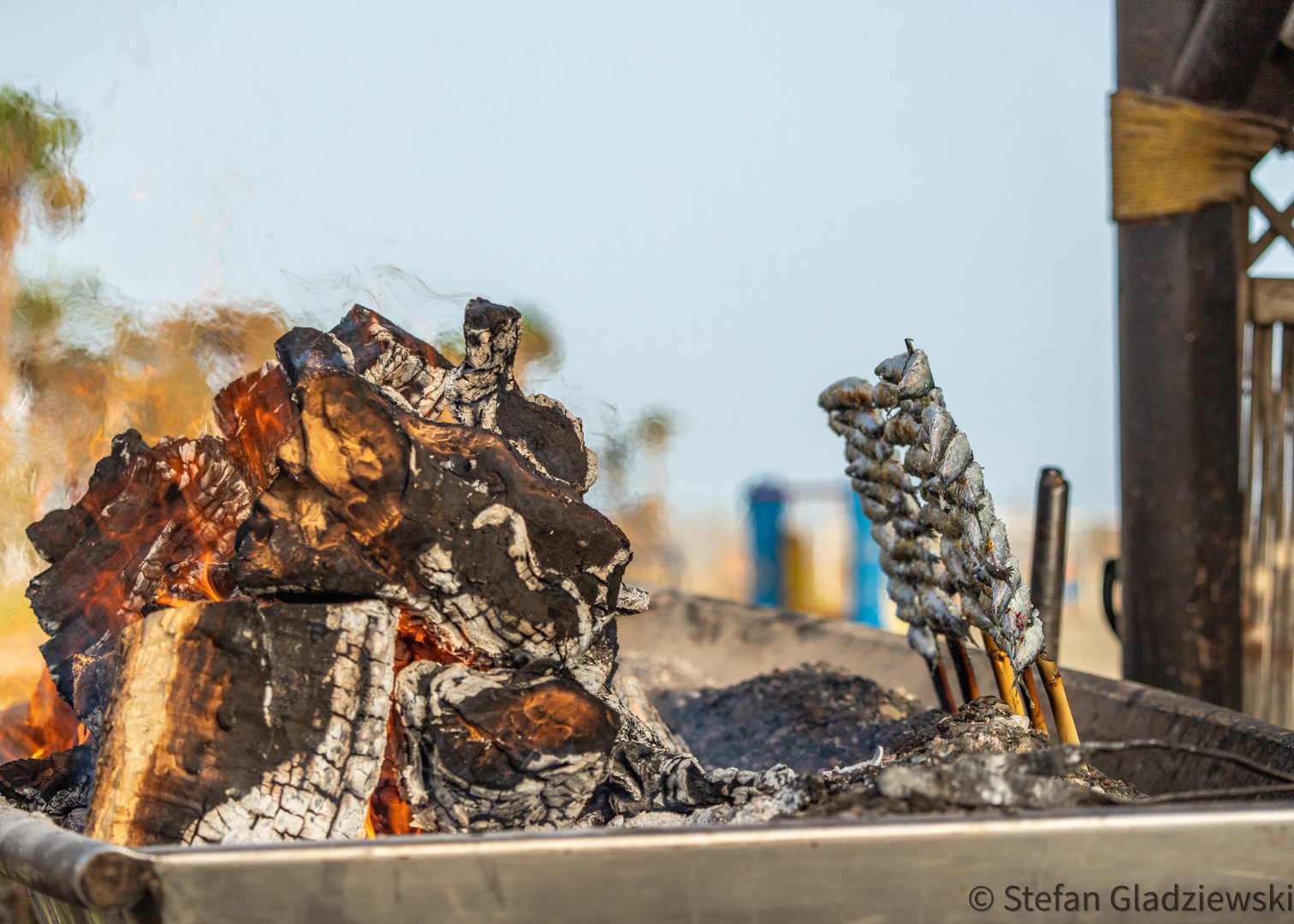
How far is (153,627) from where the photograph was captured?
1152mm

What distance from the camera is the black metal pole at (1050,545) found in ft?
7.35

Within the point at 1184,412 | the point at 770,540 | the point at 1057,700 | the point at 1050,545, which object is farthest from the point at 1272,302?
the point at 770,540

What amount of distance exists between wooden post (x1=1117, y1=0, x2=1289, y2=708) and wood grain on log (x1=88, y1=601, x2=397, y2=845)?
268 cm

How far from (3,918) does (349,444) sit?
2.95 m

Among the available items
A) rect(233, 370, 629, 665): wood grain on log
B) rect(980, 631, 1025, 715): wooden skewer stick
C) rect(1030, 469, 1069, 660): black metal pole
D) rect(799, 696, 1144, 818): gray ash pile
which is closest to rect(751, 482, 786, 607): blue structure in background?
rect(1030, 469, 1069, 660): black metal pole

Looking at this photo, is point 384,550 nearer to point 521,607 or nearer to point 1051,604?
point 521,607

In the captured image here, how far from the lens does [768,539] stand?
7285 millimetres

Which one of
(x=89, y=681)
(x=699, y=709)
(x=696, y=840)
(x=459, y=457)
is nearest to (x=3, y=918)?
(x=89, y=681)

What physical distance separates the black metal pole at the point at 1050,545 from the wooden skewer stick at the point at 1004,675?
65 cm

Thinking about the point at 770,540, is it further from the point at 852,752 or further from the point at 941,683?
the point at 852,752

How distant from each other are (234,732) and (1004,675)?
4.14 feet

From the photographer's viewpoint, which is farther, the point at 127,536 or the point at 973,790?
the point at 127,536

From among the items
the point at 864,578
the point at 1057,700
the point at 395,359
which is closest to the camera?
the point at 1057,700

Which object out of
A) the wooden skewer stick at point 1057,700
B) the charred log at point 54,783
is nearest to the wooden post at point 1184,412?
the wooden skewer stick at point 1057,700
